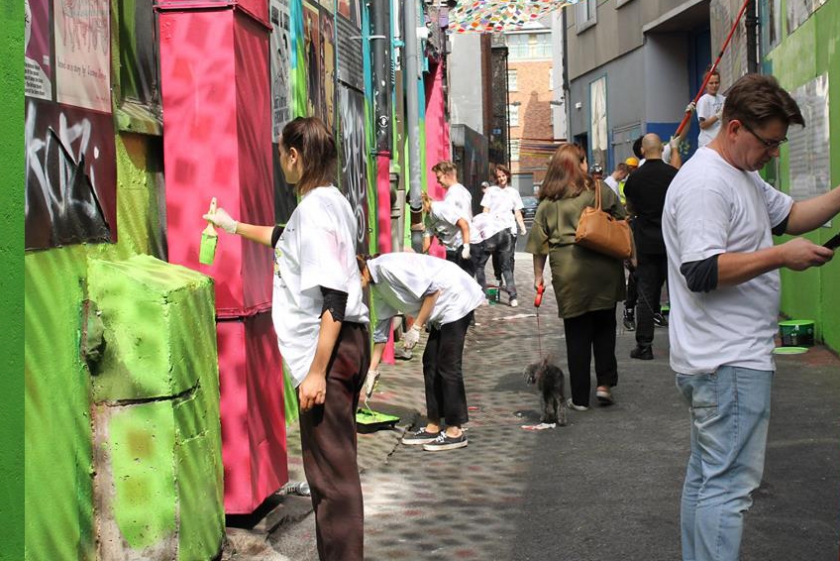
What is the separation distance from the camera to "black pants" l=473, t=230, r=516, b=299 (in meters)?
16.2

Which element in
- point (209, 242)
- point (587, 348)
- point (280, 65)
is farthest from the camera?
point (587, 348)

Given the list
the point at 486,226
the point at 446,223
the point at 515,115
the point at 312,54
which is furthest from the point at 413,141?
the point at 515,115

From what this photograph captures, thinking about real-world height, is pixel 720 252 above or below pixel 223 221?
below

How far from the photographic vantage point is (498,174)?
18.0 metres

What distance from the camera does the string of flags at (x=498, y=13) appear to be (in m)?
15.2

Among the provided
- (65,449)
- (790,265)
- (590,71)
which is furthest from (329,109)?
(590,71)

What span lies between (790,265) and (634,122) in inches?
955

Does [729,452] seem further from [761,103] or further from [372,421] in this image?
[372,421]

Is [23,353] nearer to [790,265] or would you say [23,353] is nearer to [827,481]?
[790,265]

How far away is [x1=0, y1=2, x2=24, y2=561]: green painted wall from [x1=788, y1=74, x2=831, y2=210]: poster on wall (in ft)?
25.5

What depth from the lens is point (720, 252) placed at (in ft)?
12.8

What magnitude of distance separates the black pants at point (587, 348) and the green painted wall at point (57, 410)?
4.52 meters

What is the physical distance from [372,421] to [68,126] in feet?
13.4

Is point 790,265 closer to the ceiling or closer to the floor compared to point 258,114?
closer to the floor
